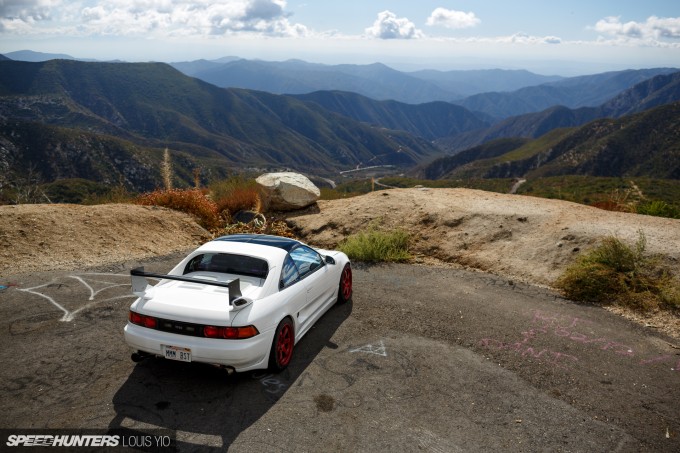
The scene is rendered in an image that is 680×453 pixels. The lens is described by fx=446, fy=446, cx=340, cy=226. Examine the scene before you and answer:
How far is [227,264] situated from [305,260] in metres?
1.12

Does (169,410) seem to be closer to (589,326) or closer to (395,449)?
(395,449)

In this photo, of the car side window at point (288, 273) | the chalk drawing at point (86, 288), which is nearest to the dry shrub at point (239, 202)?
the chalk drawing at point (86, 288)

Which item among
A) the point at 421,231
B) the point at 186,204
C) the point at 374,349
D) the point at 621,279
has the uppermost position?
the point at 186,204

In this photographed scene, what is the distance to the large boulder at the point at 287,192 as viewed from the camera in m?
13.6

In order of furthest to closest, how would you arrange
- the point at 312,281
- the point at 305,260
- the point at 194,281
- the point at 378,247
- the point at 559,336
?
the point at 378,247
the point at 559,336
the point at 305,260
the point at 312,281
the point at 194,281

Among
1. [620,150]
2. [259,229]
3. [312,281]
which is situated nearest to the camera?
[312,281]

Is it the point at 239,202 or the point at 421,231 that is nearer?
the point at 421,231

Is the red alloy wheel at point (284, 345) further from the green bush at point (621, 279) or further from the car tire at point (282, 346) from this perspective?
the green bush at point (621, 279)

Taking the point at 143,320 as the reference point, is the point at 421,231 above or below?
below

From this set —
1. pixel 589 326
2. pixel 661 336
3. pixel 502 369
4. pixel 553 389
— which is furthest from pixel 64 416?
pixel 661 336

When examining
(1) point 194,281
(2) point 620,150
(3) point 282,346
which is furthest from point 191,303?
(2) point 620,150

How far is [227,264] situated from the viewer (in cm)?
588

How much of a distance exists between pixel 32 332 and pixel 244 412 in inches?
142

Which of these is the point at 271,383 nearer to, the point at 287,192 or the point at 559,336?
the point at 559,336
